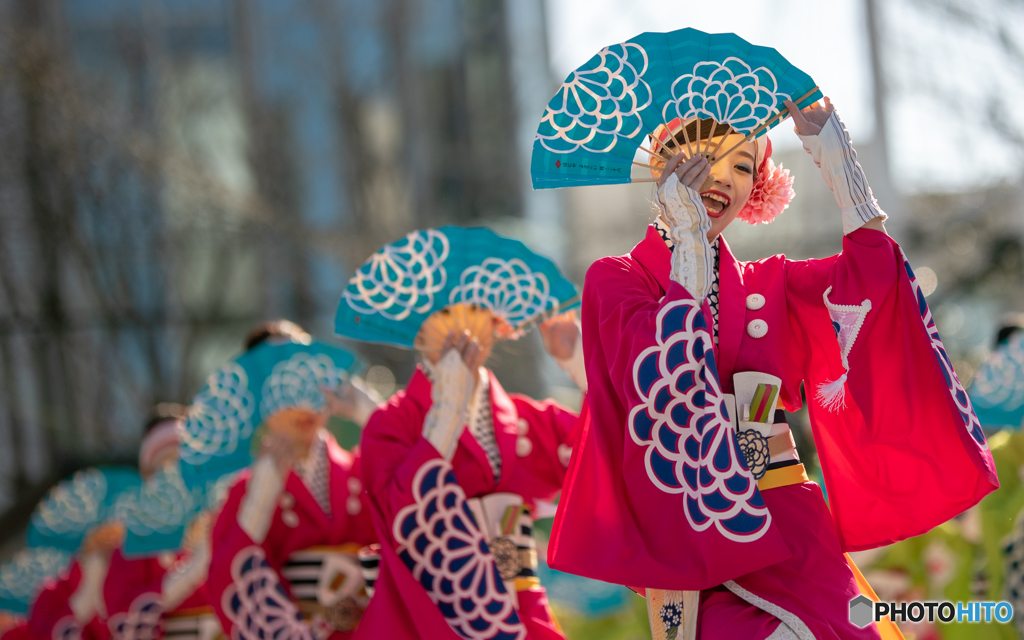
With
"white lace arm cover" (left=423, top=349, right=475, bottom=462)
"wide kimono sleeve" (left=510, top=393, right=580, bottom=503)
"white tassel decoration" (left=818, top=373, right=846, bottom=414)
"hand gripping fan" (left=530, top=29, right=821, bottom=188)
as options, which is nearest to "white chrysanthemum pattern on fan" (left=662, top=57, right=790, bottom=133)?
"hand gripping fan" (left=530, top=29, right=821, bottom=188)

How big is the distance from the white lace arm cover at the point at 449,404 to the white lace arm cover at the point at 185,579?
2663 millimetres

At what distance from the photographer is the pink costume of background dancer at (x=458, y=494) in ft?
10.3

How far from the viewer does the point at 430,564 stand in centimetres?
319

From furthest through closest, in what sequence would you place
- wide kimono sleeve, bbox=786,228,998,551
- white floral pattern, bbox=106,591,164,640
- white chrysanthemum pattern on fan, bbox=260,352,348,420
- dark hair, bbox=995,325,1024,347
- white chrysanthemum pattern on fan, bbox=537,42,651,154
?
white floral pattern, bbox=106,591,164,640
dark hair, bbox=995,325,1024,347
white chrysanthemum pattern on fan, bbox=260,352,348,420
white chrysanthemum pattern on fan, bbox=537,42,651,154
wide kimono sleeve, bbox=786,228,998,551

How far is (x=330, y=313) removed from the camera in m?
13.2

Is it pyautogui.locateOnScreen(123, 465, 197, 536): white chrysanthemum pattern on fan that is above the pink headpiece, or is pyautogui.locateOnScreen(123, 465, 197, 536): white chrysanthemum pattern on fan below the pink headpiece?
below

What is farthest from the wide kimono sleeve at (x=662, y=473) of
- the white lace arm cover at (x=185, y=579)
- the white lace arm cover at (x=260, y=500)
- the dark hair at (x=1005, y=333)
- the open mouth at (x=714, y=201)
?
the white lace arm cover at (x=185, y=579)

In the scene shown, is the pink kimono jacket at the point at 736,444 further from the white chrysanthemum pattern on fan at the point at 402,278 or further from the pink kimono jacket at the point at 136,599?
the pink kimono jacket at the point at 136,599

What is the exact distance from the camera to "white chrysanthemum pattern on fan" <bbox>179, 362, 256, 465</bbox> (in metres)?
4.66

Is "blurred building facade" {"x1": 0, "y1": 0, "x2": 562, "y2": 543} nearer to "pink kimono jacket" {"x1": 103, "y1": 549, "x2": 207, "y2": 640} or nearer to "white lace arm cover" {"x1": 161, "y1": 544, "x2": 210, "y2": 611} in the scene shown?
"pink kimono jacket" {"x1": 103, "y1": 549, "x2": 207, "y2": 640}

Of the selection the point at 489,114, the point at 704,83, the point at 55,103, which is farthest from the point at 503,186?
the point at 704,83

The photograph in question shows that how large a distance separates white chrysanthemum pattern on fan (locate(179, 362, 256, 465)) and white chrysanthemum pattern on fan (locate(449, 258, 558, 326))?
1.56 meters

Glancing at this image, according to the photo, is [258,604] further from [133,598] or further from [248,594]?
[133,598]

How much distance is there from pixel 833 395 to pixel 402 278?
1.65 m
